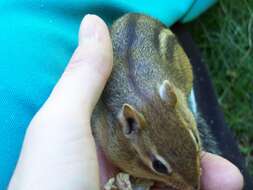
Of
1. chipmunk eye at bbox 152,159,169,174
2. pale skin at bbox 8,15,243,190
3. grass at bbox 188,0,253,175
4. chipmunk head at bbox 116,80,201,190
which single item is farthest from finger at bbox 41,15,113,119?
grass at bbox 188,0,253,175

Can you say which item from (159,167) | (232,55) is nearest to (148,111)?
(159,167)

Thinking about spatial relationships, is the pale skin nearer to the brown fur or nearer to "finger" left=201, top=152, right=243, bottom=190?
the brown fur

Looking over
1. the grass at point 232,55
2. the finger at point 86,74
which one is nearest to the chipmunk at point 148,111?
the finger at point 86,74

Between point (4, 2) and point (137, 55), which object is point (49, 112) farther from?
point (4, 2)

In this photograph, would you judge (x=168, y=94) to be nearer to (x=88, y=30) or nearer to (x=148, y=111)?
(x=148, y=111)

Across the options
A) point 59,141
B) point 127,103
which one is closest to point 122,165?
point 127,103

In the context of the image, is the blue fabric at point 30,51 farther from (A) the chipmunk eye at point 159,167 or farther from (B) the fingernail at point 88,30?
(A) the chipmunk eye at point 159,167
